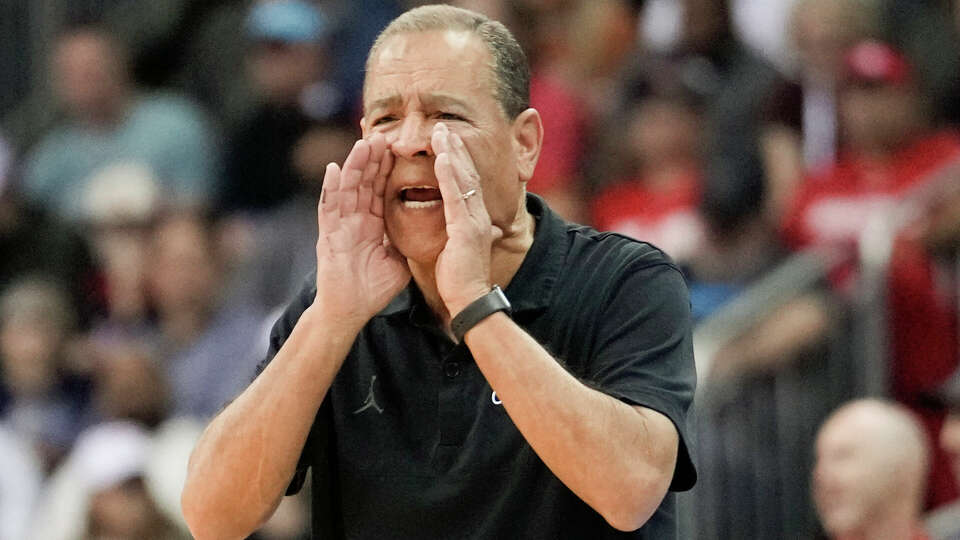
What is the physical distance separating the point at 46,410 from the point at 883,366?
3980 mm

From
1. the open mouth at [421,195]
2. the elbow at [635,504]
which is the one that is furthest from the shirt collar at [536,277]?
the elbow at [635,504]

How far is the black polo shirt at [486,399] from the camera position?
3133 mm

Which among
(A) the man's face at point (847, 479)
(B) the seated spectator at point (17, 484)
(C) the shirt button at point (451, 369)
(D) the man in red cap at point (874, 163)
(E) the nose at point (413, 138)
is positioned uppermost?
(E) the nose at point (413, 138)

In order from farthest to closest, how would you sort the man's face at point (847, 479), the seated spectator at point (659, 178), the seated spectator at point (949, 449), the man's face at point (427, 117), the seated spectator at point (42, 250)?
the seated spectator at point (42, 250) < the seated spectator at point (659, 178) < the seated spectator at point (949, 449) < the man's face at point (847, 479) < the man's face at point (427, 117)

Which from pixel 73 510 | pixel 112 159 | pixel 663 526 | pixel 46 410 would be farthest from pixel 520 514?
pixel 112 159

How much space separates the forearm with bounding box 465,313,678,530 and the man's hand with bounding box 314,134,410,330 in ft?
0.92

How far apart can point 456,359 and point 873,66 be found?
3679 mm

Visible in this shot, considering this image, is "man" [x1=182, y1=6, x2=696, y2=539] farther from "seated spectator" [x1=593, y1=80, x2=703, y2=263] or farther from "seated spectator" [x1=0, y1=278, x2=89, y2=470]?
"seated spectator" [x1=0, y1=278, x2=89, y2=470]

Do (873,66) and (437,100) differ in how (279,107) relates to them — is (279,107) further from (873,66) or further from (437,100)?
(437,100)

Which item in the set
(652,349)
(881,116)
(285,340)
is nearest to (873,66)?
(881,116)

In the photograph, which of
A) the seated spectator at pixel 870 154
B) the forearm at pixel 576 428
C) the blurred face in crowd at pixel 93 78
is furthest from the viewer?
the blurred face in crowd at pixel 93 78

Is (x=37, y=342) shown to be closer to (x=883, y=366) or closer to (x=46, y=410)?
(x=46, y=410)

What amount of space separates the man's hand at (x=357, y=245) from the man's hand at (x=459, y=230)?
0.49 ft

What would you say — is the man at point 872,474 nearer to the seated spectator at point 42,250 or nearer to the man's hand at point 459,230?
the man's hand at point 459,230
